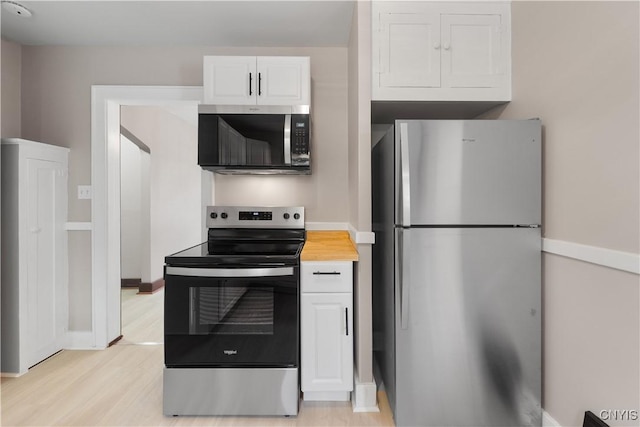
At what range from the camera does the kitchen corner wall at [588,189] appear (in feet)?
4.18

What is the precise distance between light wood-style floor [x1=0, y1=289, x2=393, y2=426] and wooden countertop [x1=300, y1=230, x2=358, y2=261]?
837 mm

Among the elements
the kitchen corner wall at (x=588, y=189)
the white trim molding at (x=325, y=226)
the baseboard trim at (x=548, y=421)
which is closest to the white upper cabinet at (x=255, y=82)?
the white trim molding at (x=325, y=226)

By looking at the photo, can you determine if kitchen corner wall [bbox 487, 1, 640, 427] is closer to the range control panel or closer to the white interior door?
the range control panel

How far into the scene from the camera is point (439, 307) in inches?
67.4

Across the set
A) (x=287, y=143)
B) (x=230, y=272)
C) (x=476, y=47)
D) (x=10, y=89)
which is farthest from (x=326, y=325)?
(x=10, y=89)

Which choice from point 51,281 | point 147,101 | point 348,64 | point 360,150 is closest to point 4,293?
point 51,281

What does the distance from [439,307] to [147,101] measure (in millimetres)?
2538

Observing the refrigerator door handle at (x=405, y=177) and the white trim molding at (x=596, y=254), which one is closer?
the white trim molding at (x=596, y=254)

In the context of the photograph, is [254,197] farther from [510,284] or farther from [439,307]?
[510,284]

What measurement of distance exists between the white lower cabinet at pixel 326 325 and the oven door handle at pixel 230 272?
14 centimetres

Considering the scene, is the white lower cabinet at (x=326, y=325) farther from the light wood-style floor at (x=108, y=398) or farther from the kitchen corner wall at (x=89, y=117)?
the kitchen corner wall at (x=89, y=117)

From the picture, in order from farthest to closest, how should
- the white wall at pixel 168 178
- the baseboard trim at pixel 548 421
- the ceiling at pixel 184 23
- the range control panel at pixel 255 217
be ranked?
the white wall at pixel 168 178 → the range control panel at pixel 255 217 → the ceiling at pixel 184 23 → the baseboard trim at pixel 548 421

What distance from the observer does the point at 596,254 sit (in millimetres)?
1396

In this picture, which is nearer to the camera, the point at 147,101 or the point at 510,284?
the point at 510,284
